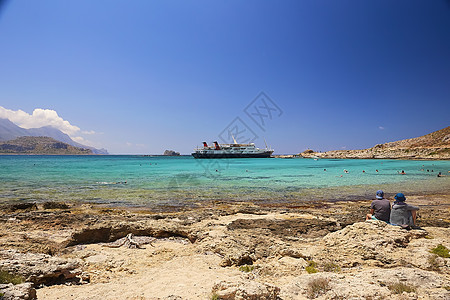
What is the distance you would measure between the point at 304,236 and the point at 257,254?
1947 millimetres

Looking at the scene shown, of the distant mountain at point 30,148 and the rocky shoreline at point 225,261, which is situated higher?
the distant mountain at point 30,148

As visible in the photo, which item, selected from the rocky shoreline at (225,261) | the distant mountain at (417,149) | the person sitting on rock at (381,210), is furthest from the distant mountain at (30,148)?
the person sitting on rock at (381,210)

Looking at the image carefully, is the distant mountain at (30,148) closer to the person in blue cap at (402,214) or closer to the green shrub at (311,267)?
the green shrub at (311,267)

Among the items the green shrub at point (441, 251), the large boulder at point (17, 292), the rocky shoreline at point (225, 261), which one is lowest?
the rocky shoreline at point (225, 261)

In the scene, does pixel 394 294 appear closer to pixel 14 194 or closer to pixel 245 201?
pixel 245 201

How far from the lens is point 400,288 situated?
3.06m

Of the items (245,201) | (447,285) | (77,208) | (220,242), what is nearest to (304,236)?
(220,242)

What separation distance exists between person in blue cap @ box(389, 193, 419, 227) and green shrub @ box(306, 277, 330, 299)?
3.81m

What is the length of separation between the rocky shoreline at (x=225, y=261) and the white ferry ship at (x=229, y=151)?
81.7 metres

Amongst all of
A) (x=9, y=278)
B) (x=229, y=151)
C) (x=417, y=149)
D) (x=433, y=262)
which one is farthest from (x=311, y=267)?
(x=417, y=149)

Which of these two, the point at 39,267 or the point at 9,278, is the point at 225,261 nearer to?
the point at 39,267

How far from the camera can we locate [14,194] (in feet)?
44.7

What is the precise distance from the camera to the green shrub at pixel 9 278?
3.07 meters

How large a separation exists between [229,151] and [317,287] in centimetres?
8727
